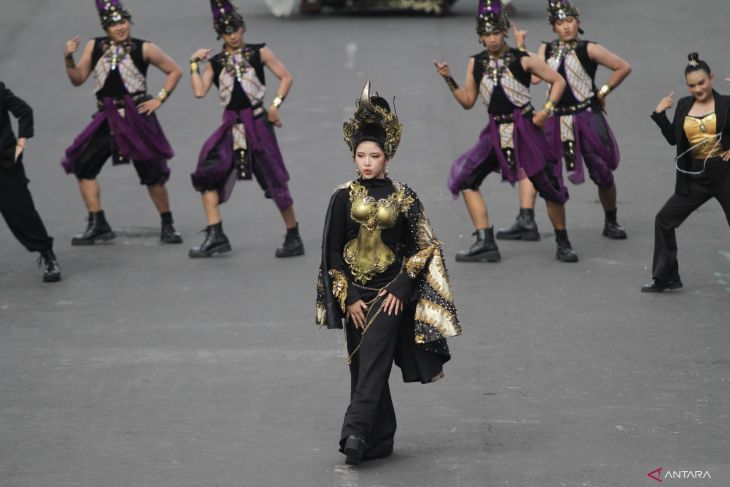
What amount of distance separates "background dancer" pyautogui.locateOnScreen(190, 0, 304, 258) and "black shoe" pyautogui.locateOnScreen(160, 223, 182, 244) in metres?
0.53

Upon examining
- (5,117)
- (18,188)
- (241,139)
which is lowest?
(18,188)

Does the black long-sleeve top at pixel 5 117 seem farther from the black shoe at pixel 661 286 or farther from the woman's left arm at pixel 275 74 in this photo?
the black shoe at pixel 661 286

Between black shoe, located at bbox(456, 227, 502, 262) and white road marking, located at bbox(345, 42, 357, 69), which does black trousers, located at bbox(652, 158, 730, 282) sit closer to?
black shoe, located at bbox(456, 227, 502, 262)

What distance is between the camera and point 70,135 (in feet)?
60.2

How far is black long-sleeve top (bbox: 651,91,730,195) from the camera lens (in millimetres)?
10984

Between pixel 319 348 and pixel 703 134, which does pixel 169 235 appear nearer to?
pixel 319 348

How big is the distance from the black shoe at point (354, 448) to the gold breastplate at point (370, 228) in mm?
860

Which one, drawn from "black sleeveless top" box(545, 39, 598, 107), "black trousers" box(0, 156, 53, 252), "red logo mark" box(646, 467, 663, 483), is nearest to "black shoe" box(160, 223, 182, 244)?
"black trousers" box(0, 156, 53, 252)

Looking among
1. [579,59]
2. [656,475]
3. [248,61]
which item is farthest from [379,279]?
[579,59]

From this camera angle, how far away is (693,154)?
36.8 ft

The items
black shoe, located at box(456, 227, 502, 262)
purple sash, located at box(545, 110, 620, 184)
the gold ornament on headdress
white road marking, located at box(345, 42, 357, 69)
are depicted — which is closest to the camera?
the gold ornament on headdress

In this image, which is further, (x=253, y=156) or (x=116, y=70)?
(x=116, y=70)

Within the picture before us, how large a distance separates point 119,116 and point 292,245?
1982 mm

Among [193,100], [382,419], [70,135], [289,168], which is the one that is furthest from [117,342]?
[193,100]
